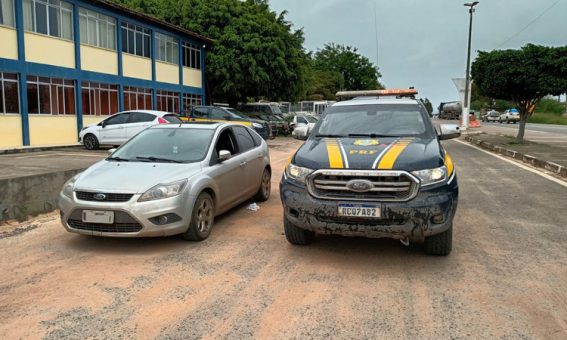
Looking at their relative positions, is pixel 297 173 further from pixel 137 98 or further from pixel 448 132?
pixel 137 98

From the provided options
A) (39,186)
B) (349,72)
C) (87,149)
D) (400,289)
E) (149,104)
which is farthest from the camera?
(349,72)

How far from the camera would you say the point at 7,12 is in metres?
17.3

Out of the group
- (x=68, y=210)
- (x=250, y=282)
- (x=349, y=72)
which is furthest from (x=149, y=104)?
(x=349, y=72)

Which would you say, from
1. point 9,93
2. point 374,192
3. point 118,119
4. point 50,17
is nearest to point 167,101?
point 50,17

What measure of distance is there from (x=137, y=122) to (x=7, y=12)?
6.32 meters

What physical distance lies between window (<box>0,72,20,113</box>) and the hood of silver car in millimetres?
13919

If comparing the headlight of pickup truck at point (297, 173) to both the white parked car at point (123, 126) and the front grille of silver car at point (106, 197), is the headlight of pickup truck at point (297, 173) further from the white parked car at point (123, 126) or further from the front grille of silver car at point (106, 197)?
the white parked car at point (123, 126)

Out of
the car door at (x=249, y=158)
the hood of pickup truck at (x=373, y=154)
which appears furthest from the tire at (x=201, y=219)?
the hood of pickup truck at (x=373, y=154)

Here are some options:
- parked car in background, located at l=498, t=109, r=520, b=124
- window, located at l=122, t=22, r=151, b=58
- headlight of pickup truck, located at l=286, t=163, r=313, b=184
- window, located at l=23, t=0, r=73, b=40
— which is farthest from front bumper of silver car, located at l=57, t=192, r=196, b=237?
parked car in background, located at l=498, t=109, r=520, b=124

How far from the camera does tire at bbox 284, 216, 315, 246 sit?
531 centimetres

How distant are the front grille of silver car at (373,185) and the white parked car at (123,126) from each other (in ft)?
42.3

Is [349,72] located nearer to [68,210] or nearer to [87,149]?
[87,149]

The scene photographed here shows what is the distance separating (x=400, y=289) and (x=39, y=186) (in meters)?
5.82

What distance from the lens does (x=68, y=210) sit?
5.39 m
